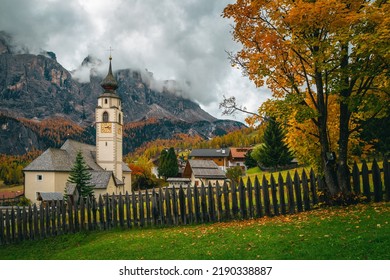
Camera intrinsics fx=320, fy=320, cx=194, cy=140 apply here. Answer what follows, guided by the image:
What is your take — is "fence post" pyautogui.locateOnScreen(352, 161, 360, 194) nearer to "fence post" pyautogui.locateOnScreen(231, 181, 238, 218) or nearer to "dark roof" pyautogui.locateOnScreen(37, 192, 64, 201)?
"fence post" pyautogui.locateOnScreen(231, 181, 238, 218)

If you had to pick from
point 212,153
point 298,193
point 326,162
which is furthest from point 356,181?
point 212,153

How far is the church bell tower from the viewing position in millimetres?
58169

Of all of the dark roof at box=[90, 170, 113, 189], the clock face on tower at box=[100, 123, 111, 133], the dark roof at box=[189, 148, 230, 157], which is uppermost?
the clock face on tower at box=[100, 123, 111, 133]

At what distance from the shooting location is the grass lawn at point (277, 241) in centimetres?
A: 717

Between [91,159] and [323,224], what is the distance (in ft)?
174

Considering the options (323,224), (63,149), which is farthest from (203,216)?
(63,149)

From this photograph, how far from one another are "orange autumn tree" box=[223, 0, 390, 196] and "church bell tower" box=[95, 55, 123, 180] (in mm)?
48798

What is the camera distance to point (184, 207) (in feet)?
44.1

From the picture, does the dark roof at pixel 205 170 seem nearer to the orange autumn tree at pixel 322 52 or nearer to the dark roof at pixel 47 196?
the dark roof at pixel 47 196

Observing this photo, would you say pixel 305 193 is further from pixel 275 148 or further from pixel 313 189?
pixel 275 148

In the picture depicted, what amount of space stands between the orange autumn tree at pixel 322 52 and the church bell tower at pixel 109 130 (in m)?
48.8

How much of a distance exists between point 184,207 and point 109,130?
49.1 metres

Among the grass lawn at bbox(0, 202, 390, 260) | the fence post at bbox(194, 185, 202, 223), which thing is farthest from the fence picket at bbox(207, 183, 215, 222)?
the grass lawn at bbox(0, 202, 390, 260)
